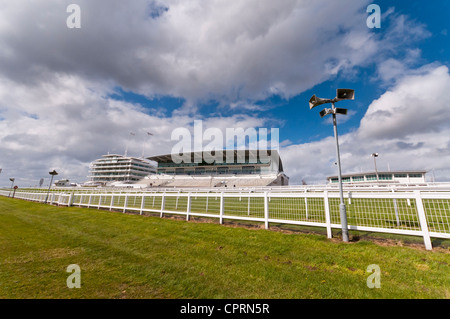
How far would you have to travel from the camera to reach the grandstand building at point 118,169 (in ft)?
320

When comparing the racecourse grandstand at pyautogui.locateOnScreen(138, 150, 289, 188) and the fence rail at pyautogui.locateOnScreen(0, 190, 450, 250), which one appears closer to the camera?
the fence rail at pyautogui.locateOnScreen(0, 190, 450, 250)

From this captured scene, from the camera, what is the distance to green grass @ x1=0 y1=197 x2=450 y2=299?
290 cm

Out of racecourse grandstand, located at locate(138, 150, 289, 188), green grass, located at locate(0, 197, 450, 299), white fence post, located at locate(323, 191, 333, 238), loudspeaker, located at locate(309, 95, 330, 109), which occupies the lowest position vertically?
green grass, located at locate(0, 197, 450, 299)

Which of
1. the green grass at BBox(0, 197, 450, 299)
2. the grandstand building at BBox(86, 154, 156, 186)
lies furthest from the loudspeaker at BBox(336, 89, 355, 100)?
A: the grandstand building at BBox(86, 154, 156, 186)

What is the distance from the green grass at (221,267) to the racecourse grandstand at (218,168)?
50.3m

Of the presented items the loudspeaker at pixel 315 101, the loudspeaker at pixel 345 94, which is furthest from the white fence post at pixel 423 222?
the loudspeaker at pixel 315 101

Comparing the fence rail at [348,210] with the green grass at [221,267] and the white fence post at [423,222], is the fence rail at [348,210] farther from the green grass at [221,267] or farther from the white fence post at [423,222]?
the green grass at [221,267]

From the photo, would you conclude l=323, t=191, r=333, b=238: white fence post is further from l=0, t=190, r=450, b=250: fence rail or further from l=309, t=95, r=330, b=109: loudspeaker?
l=309, t=95, r=330, b=109: loudspeaker

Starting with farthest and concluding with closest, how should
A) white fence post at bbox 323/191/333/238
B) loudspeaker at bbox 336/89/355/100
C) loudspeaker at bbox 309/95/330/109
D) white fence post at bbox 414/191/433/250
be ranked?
loudspeaker at bbox 309/95/330/109, loudspeaker at bbox 336/89/355/100, white fence post at bbox 323/191/333/238, white fence post at bbox 414/191/433/250

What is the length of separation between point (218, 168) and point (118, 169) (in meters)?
61.4

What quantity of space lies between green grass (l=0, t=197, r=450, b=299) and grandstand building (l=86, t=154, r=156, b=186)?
330 feet

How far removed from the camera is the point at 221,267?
3807 mm

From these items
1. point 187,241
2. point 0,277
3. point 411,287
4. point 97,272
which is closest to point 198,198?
point 187,241
